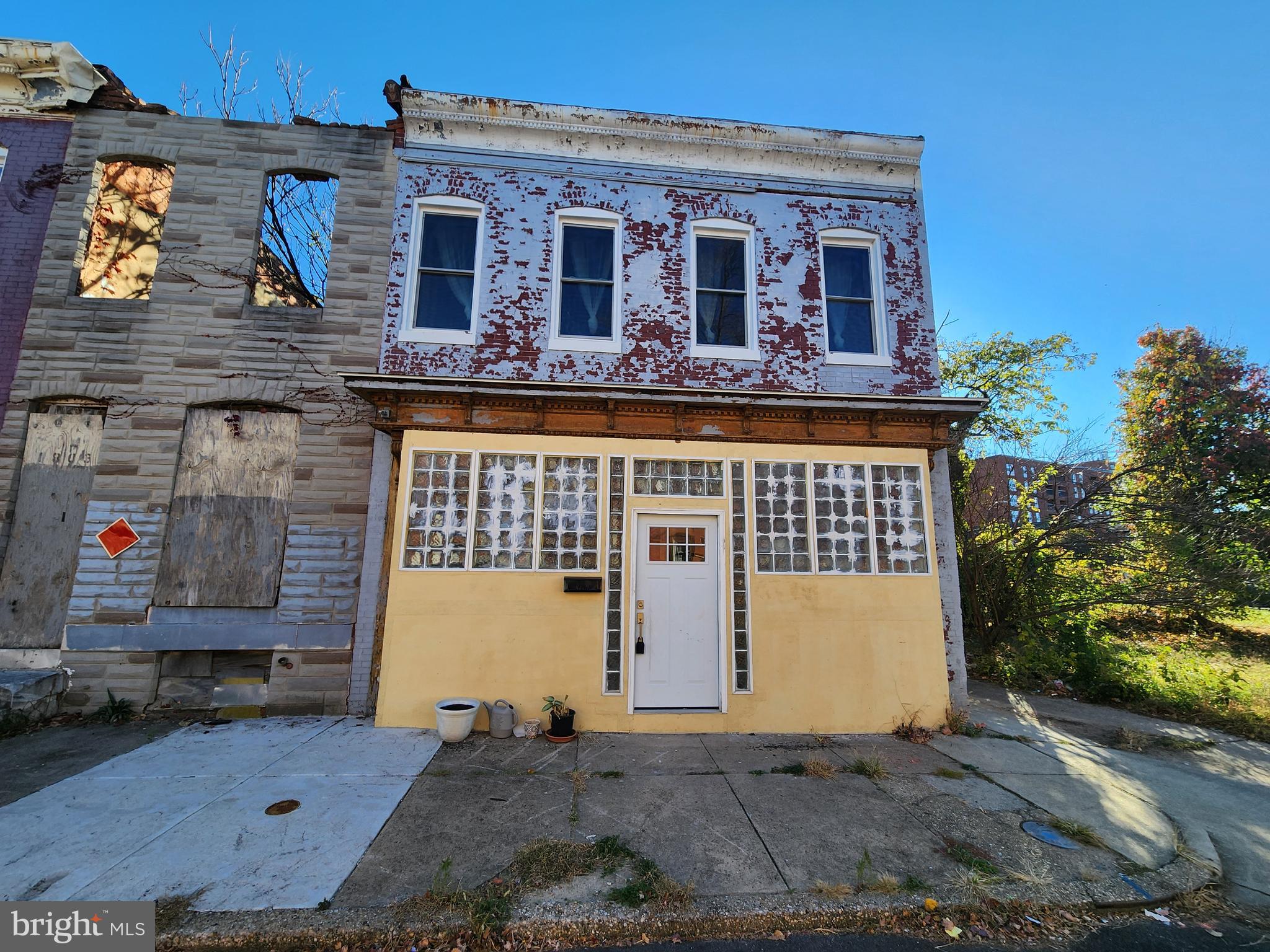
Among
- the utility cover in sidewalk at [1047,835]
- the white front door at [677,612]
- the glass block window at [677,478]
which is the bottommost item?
the utility cover in sidewalk at [1047,835]

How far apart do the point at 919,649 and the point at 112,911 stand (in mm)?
7779

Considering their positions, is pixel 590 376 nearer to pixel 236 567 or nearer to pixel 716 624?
pixel 716 624

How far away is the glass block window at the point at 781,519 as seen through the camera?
276 inches

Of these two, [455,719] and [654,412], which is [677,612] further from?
[455,719]

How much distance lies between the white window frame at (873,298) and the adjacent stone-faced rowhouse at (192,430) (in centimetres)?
658

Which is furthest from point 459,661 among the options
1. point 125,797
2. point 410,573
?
point 125,797

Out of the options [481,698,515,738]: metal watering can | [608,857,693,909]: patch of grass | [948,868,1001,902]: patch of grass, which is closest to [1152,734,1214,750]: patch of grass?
[948,868,1001,902]: patch of grass

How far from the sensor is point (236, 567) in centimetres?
702

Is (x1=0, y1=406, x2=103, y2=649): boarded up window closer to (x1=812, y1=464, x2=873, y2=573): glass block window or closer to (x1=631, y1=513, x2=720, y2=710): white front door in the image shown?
(x1=631, y1=513, x2=720, y2=710): white front door

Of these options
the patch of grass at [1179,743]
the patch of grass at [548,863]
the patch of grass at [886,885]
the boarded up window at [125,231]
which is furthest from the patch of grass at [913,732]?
the boarded up window at [125,231]

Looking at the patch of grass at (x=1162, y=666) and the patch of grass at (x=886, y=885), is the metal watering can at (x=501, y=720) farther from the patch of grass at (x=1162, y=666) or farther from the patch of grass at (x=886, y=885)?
the patch of grass at (x=1162, y=666)

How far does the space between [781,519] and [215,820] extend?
6390mm

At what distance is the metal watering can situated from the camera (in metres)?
6.11

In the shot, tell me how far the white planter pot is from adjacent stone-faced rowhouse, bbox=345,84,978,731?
0.18 meters
